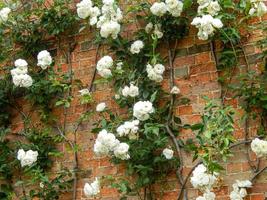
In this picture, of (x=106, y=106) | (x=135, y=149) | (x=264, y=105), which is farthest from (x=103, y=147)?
(x=264, y=105)

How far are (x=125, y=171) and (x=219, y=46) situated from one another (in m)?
1.14

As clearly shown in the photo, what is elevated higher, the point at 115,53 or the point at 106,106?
the point at 115,53

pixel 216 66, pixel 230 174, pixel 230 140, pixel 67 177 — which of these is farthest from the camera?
pixel 67 177

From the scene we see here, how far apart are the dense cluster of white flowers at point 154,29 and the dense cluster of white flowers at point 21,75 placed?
3.30 feet

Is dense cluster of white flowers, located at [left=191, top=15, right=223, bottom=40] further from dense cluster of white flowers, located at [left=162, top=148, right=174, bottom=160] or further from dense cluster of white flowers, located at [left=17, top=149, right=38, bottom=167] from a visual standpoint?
dense cluster of white flowers, located at [left=17, top=149, right=38, bottom=167]

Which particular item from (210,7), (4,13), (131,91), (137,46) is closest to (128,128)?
(131,91)

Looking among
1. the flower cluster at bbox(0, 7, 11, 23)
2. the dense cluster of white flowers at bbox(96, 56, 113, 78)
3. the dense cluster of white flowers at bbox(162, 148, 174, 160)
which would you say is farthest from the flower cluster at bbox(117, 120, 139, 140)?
the flower cluster at bbox(0, 7, 11, 23)

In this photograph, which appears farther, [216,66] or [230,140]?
[216,66]

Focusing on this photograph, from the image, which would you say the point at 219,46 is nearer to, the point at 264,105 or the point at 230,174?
the point at 264,105

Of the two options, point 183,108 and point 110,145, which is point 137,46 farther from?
point 110,145

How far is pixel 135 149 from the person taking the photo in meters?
3.81

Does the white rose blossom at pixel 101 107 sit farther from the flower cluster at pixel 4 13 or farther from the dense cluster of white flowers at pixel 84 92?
the flower cluster at pixel 4 13

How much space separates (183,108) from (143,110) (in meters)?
0.40

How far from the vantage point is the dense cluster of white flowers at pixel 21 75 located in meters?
4.24
